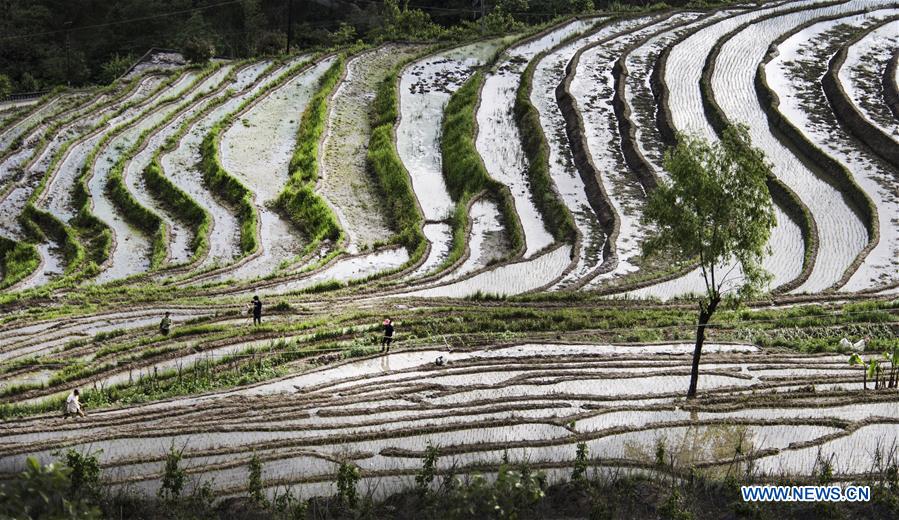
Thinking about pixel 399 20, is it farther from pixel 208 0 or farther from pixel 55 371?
pixel 55 371

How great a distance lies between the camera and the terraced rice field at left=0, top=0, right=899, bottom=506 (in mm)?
18078

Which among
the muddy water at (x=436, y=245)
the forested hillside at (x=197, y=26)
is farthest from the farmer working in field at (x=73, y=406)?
the forested hillside at (x=197, y=26)

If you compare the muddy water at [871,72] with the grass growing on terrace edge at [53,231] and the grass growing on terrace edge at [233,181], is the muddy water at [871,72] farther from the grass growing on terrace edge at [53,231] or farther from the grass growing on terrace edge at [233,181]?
the grass growing on terrace edge at [53,231]

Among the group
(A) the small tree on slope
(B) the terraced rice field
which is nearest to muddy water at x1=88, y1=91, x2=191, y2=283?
(B) the terraced rice field

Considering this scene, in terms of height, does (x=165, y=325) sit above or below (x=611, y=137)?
below

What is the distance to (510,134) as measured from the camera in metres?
39.2

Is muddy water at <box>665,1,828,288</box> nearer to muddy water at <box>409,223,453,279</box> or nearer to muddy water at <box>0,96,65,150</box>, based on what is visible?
muddy water at <box>409,223,453,279</box>

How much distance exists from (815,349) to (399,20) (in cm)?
3798

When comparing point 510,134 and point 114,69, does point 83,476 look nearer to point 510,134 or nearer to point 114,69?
point 510,134

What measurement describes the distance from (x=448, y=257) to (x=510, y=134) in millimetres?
10674

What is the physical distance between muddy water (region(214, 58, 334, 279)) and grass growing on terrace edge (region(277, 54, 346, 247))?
1.24ft

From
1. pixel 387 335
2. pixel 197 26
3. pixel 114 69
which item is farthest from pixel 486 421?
pixel 197 26

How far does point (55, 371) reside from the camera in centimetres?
2156

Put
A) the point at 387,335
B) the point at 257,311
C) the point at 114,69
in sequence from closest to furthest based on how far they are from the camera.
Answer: the point at 387,335 → the point at 257,311 → the point at 114,69
